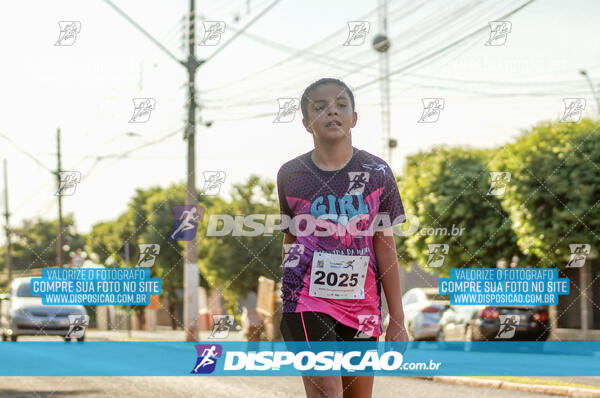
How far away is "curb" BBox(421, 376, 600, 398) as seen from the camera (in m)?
9.41

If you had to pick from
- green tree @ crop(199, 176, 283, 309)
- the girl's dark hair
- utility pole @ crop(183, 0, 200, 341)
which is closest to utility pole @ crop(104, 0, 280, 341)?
utility pole @ crop(183, 0, 200, 341)

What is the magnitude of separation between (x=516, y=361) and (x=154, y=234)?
38.4 metres

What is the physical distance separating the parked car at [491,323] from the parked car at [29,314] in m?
8.79

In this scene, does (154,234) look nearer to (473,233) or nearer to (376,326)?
(473,233)

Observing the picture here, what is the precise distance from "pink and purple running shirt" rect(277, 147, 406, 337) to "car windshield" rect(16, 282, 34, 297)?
18190 mm

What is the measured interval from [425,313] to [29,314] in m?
10.1

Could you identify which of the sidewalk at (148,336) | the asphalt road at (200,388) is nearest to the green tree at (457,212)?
the sidewalk at (148,336)

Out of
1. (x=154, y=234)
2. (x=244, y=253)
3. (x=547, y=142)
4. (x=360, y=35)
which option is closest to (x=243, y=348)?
(x=360, y=35)

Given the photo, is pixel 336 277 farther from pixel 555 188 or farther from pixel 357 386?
pixel 555 188

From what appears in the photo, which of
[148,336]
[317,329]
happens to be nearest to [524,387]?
[317,329]

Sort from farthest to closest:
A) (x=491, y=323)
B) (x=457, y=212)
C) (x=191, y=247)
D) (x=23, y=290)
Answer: (x=457, y=212) → (x=23, y=290) → (x=191, y=247) → (x=491, y=323)

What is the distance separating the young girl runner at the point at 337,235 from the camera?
13.9ft

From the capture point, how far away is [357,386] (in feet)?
14.0

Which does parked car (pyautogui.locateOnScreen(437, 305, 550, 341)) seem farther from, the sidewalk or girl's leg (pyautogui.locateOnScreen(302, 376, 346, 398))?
girl's leg (pyautogui.locateOnScreen(302, 376, 346, 398))
